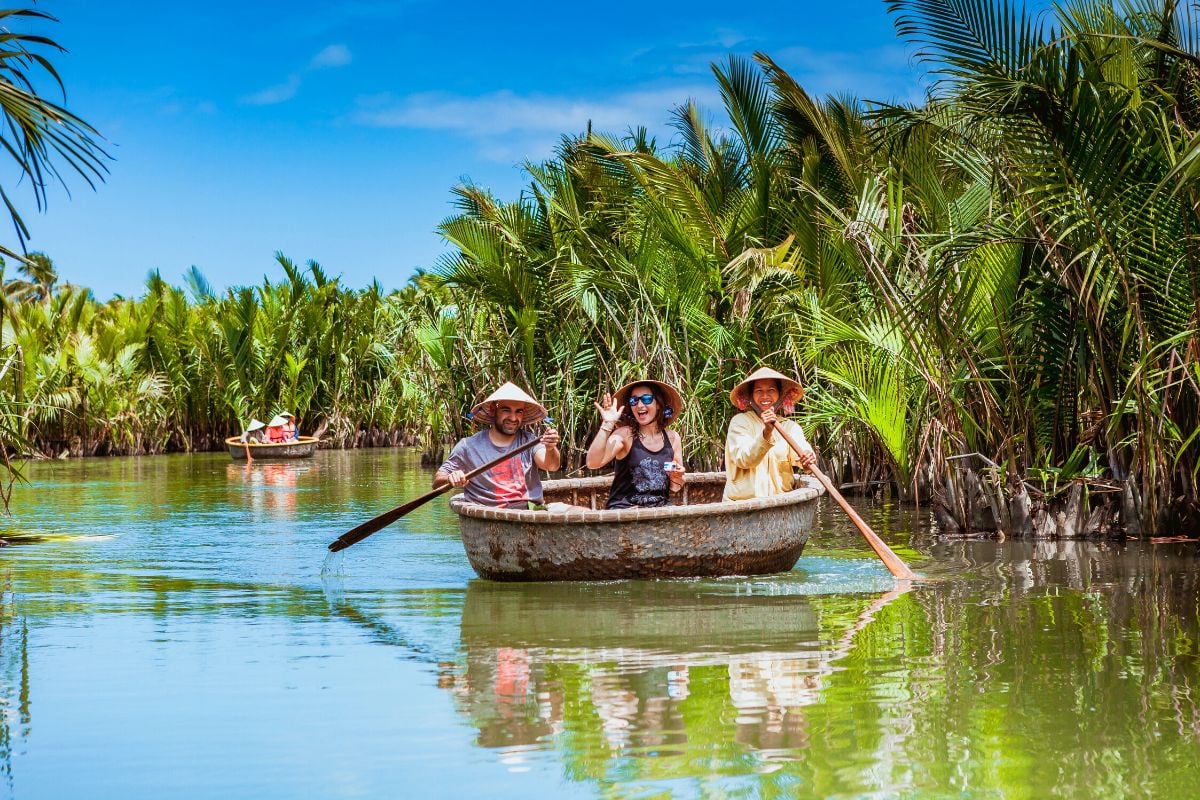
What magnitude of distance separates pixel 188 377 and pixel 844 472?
16389mm

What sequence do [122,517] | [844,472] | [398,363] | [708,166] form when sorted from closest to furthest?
[122,517] → [844,472] → [708,166] → [398,363]

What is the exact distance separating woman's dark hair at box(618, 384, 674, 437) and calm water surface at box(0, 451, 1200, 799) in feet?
4.13

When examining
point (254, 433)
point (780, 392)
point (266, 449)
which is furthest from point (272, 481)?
point (780, 392)

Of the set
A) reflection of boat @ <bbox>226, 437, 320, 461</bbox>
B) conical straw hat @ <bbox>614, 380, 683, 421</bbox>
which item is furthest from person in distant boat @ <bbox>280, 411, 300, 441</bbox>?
conical straw hat @ <bbox>614, 380, 683, 421</bbox>

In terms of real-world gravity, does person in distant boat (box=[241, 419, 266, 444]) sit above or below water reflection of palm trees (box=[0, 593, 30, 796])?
above

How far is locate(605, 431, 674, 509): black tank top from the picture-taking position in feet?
30.3

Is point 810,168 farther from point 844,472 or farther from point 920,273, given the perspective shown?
Result: point 920,273

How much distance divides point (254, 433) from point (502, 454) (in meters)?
17.9

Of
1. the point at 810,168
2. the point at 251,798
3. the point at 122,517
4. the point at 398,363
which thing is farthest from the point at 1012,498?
the point at 398,363

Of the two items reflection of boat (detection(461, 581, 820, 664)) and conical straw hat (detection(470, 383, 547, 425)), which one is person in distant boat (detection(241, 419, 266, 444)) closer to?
conical straw hat (detection(470, 383, 547, 425))

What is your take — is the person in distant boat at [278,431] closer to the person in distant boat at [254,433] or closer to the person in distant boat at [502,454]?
the person in distant boat at [254,433]

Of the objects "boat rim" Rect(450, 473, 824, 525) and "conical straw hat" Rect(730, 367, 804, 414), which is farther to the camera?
"conical straw hat" Rect(730, 367, 804, 414)

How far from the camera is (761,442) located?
9047mm

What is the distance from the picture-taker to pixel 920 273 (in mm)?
10961
